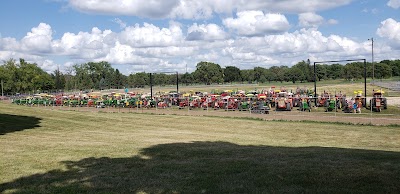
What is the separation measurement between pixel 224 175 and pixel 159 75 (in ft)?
437

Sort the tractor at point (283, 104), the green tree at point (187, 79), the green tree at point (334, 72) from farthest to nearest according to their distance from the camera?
the green tree at point (187, 79)
the green tree at point (334, 72)
the tractor at point (283, 104)

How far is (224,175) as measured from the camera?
7348 mm

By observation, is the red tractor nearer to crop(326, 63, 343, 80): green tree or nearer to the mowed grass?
the mowed grass

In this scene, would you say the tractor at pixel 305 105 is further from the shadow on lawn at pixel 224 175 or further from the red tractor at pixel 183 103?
the shadow on lawn at pixel 224 175

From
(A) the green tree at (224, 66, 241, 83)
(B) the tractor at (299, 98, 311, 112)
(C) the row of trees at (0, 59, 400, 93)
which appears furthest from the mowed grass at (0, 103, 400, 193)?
(A) the green tree at (224, 66, 241, 83)

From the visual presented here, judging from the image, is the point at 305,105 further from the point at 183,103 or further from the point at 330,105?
the point at 183,103

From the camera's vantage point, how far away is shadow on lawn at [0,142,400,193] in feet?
21.1

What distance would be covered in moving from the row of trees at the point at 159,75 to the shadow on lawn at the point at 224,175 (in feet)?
315

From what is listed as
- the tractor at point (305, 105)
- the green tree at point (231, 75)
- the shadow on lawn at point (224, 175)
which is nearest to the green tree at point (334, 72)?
the green tree at point (231, 75)

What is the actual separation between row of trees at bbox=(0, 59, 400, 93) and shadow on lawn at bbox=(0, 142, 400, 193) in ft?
315

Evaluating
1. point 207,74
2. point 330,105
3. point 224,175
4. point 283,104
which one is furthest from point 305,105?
point 207,74

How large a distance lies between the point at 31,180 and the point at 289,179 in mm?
4713

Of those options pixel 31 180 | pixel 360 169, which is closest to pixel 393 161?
pixel 360 169

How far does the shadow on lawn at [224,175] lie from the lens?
6445 millimetres
